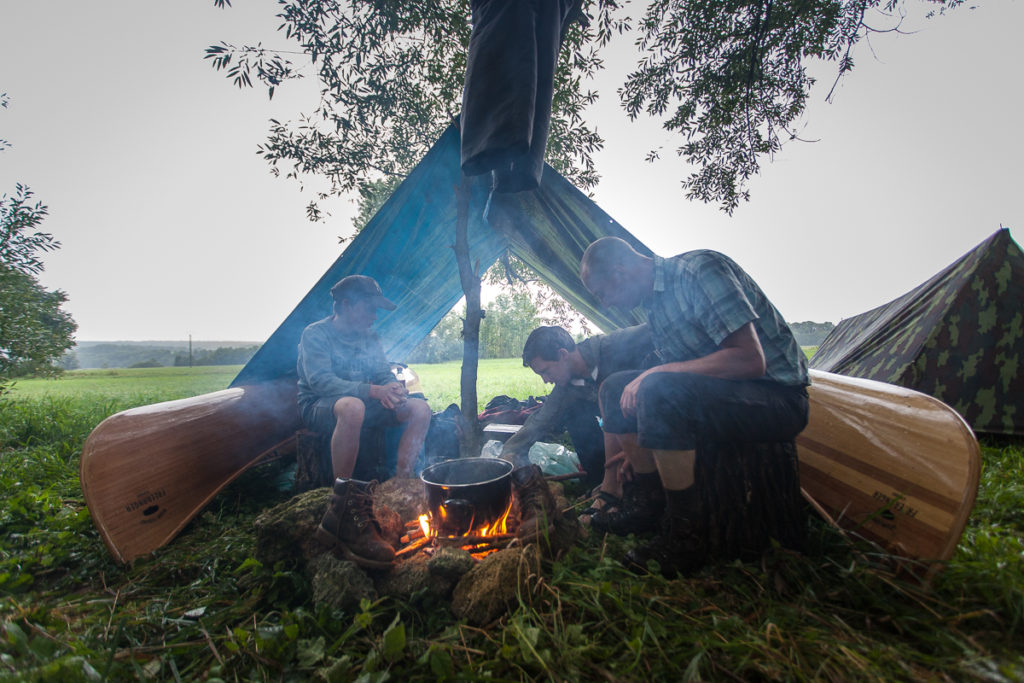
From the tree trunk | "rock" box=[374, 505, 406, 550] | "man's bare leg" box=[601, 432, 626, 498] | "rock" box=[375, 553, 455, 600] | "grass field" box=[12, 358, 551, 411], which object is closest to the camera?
"rock" box=[375, 553, 455, 600]

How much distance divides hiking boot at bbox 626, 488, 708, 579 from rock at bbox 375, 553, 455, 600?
2.52ft

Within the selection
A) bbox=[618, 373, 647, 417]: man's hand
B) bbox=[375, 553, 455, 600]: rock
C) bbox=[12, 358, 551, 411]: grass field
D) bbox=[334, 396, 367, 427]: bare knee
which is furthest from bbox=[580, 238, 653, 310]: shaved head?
bbox=[12, 358, 551, 411]: grass field

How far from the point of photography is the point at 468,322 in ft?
10.4

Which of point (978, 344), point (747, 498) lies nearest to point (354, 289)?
point (747, 498)

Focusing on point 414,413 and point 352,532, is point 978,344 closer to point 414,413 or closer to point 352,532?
point 414,413

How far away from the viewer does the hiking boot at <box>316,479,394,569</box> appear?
1.52 m

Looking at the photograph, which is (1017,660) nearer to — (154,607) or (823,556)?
(823,556)

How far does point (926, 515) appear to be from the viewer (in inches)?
56.2

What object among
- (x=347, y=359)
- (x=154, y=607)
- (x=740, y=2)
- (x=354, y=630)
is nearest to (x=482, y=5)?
(x=347, y=359)

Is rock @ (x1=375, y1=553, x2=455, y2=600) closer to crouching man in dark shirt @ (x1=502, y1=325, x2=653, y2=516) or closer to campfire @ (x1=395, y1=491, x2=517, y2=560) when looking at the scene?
campfire @ (x1=395, y1=491, x2=517, y2=560)

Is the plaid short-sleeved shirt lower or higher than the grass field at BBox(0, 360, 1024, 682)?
higher

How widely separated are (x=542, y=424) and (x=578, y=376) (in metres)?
0.49

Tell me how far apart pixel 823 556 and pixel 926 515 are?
405mm

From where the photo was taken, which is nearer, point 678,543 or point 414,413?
point 678,543
